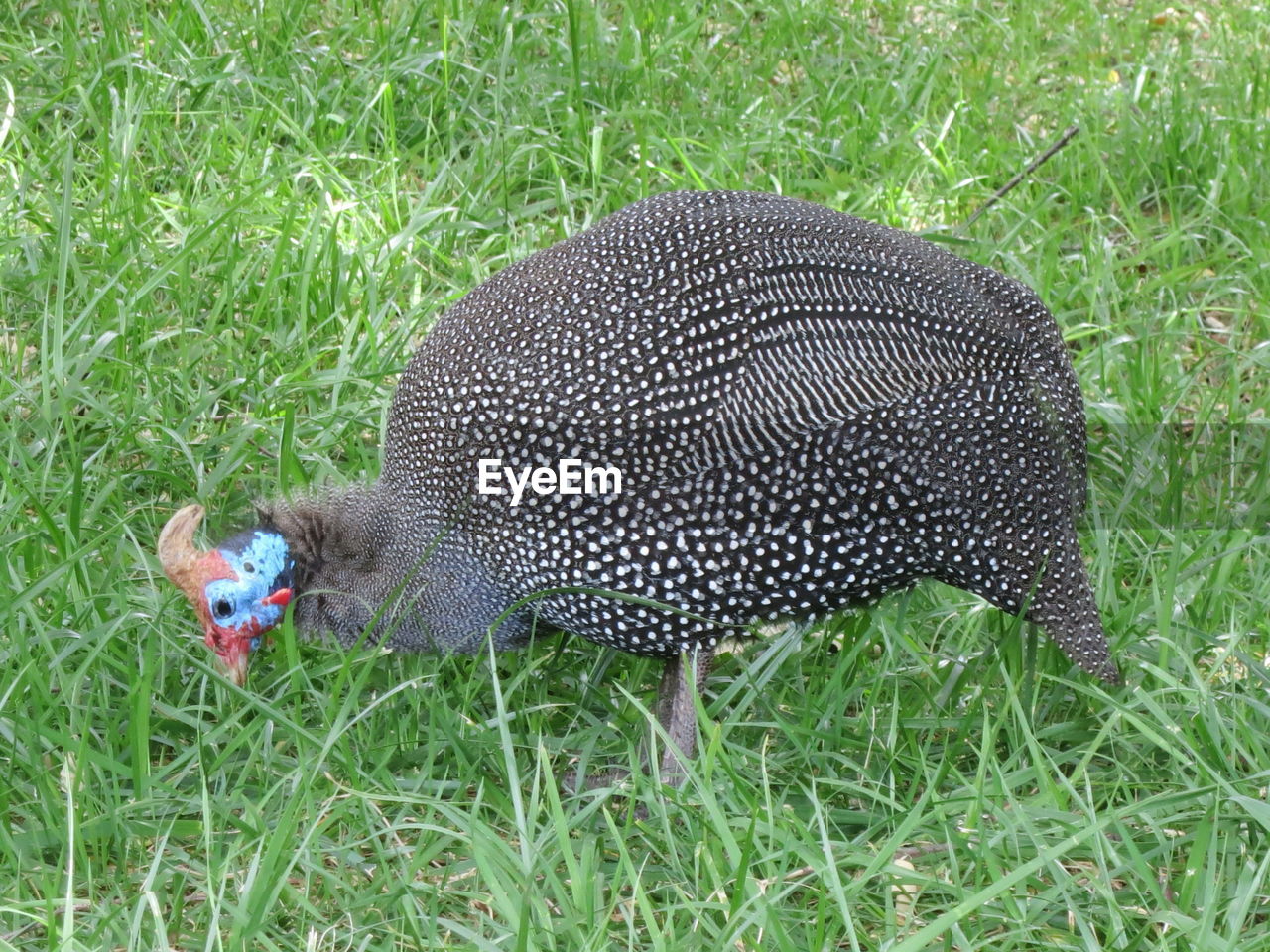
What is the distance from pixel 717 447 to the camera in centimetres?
303

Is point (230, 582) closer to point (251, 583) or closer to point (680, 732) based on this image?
point (251, 583)

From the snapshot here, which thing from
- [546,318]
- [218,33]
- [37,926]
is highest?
[546,318]

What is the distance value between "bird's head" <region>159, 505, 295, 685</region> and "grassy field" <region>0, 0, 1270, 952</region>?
10 centimetres

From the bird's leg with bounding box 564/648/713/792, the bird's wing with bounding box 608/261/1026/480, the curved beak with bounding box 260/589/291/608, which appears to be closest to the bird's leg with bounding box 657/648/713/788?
the bird's leg with bounding box 564/648/713/792

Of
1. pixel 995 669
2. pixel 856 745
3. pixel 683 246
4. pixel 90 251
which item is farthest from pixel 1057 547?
pixel 90 251

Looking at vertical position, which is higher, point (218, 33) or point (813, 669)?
point (218, 33)

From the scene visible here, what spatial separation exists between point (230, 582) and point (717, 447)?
1110 mm

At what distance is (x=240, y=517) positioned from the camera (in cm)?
352

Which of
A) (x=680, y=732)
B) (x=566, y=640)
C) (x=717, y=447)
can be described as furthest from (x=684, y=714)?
(x=717, y=447)

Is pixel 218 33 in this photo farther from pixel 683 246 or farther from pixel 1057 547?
pixel 1057 547

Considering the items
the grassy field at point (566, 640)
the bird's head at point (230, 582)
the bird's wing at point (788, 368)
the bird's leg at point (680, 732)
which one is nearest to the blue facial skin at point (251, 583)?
the bird's head at point (230, 582)

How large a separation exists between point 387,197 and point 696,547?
7.47 ft

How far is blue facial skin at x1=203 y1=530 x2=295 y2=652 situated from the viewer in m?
3.35

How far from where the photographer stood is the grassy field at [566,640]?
2.76m
